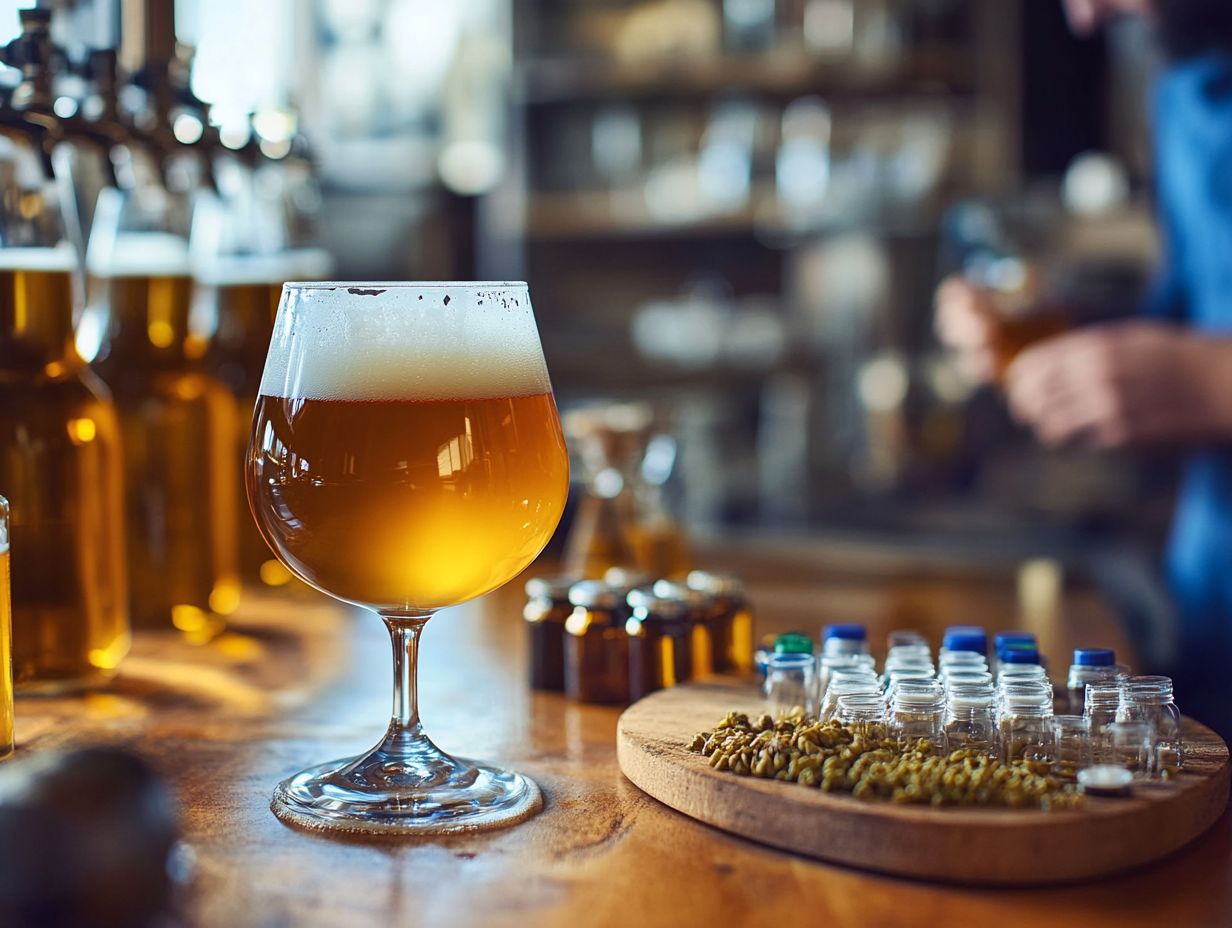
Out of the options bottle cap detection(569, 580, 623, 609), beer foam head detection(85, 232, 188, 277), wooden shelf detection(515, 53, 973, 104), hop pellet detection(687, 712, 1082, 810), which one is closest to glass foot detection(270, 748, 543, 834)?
hop pellet detection(687, 712, 1082, 810)

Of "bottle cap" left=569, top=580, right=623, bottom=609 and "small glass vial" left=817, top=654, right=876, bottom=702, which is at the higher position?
"bottle cap" left=569, top=580, right=623, bottom=609

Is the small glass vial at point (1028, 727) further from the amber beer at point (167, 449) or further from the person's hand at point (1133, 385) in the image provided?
the person's hand at point (1133, 385)

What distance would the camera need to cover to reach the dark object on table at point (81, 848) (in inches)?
21.5

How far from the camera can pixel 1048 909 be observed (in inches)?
26.2

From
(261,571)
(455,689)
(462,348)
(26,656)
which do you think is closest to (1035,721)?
(462,348)

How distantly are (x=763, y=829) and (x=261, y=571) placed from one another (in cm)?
88

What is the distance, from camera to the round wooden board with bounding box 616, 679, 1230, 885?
69 centimetres

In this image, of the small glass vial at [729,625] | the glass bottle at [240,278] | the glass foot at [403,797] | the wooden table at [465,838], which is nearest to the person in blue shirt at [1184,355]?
the wooden table at [465,838]

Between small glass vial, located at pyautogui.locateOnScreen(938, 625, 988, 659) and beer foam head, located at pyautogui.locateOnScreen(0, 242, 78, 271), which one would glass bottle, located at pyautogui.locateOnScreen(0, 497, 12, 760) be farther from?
small glass vial, located at pyautogui.locateOnScreen(938, 625, 988, 659)

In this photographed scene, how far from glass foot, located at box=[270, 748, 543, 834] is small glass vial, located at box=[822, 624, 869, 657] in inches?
9.1

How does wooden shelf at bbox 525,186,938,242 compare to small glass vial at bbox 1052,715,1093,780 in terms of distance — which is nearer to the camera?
small glass vial at bbox 1052,715,1093,780

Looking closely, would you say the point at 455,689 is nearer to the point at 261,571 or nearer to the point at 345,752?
the point at 345,752

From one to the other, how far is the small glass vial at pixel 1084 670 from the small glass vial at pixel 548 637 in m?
0.37

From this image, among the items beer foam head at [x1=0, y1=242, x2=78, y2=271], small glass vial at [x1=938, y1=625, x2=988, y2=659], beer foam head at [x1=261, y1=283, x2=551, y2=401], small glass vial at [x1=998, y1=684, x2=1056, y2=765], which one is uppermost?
beer foam head at [x1=0, y1=242, x2=78, y2=271]
